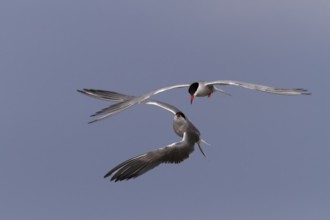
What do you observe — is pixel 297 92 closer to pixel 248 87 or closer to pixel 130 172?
pixel 248 87

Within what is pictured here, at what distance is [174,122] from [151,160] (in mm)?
3214

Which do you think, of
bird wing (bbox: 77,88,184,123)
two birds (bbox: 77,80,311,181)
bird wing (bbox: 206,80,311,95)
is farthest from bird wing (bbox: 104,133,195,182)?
bird wing (bbox: 206,80,311,95)

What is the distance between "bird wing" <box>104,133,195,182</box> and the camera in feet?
74.1

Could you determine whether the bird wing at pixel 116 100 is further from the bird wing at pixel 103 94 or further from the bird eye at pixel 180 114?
the bird eye at pixel 180 114

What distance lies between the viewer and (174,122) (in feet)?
87.1

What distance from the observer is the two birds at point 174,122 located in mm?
23000

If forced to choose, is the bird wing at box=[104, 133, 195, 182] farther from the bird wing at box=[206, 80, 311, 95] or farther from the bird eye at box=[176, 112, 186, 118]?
the bird wing at box=[206, 80, 311, 95]

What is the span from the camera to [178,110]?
90.7 ft

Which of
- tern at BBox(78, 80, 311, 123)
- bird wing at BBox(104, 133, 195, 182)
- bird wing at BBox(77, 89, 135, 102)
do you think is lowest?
bird wing at BBox(104, 133, 195, 182)

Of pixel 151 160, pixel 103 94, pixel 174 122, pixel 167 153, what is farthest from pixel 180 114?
pixel 103 94

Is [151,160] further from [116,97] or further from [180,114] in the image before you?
[116,97]

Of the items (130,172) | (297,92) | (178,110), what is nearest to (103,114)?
(178,110)

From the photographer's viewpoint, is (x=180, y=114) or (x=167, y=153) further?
(x=180, y=114)

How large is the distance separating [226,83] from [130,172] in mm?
8548
